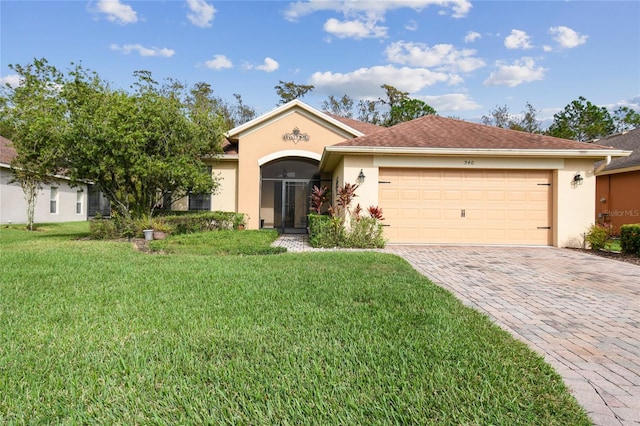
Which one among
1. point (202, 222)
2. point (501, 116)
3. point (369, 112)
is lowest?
point (202, 222)

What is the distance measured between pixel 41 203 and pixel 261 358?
2283 centimetres

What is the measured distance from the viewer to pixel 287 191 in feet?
52.3

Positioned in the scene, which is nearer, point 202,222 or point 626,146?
point 202,222

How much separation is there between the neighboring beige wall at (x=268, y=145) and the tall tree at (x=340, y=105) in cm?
2396

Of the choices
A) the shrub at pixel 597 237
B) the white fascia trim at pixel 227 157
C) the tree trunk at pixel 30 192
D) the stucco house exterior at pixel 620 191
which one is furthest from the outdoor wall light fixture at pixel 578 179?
the tree trunk at pixel 30 192

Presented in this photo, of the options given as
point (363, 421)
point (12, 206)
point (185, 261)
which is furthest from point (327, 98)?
point (363, 421)

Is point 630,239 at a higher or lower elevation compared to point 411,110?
lower

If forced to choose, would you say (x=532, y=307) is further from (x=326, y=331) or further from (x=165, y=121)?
(x=165, y=121)

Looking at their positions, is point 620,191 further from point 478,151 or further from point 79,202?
point 79,202

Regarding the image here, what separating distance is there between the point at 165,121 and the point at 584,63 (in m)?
15.0

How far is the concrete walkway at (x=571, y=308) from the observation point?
2596mm

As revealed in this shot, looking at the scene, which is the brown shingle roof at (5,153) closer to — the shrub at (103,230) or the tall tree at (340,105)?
the shrub at (103,230)

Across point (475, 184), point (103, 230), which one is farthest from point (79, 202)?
point (475, 184)

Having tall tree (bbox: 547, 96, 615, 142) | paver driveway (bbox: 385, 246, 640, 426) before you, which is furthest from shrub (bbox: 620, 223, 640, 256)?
tall tree (bbox: 547, 96, 615, 142)
